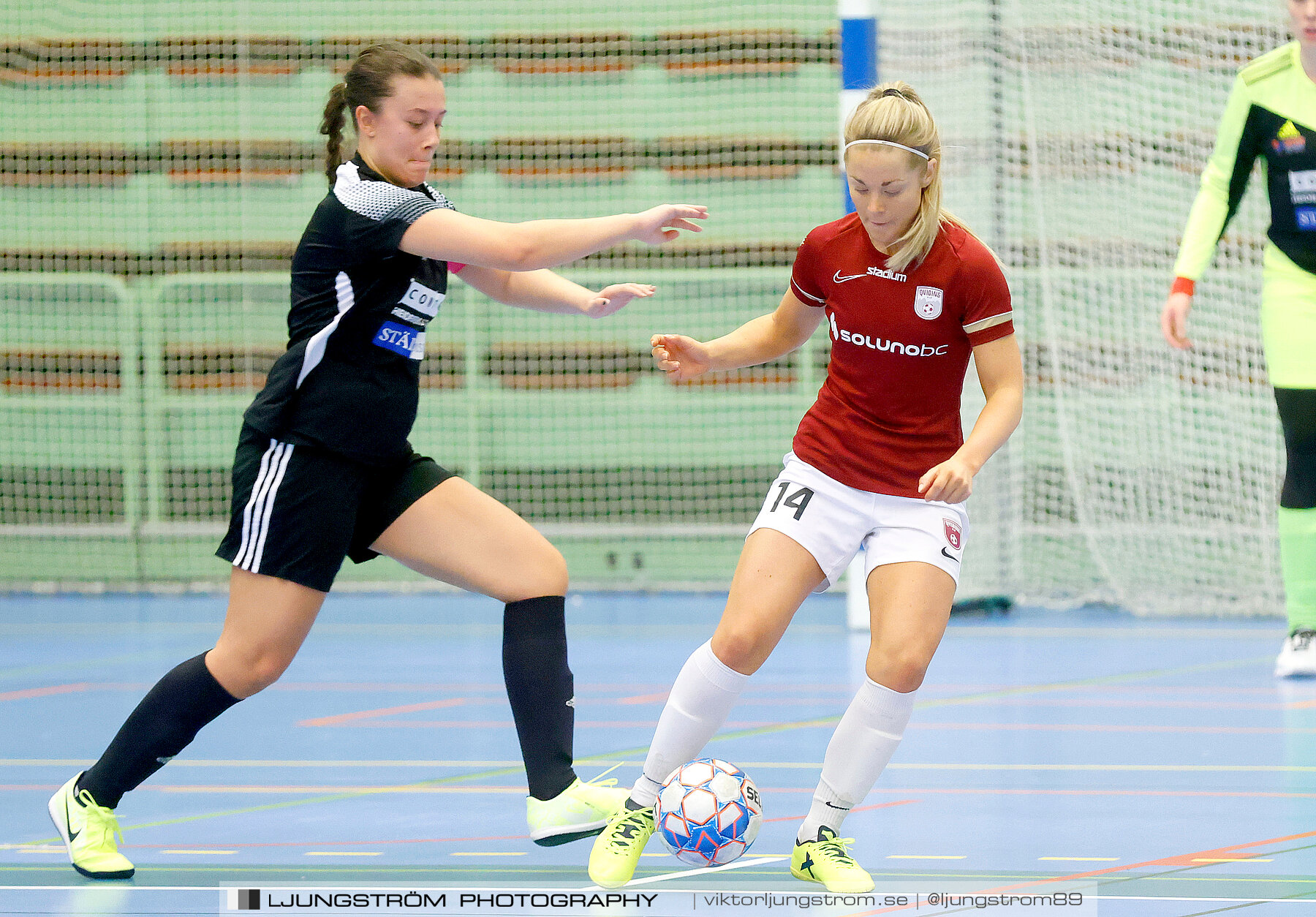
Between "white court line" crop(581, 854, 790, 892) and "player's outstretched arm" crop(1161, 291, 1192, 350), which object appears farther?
"player's outstretched arm" crop(1161, 291, 1192, 350)

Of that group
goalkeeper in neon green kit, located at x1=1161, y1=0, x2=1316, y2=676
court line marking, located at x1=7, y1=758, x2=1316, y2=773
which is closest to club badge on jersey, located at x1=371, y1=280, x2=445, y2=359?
court line marking, located at x1=7, y1=758, x2=1316, y2=773

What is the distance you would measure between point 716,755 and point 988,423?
1669mm

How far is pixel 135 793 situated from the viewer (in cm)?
411

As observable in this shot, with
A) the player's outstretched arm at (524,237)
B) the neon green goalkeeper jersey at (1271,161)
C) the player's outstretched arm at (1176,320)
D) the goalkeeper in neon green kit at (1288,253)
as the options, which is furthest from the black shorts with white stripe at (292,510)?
the neon green goalkeeper jersey at (1271,161)

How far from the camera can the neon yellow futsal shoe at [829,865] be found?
297 centimetres

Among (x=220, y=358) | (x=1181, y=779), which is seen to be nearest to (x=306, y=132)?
(x=220, y=358)

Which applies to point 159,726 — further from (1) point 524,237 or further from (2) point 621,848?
(1) point 524,237

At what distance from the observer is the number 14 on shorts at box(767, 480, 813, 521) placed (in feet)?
10.7

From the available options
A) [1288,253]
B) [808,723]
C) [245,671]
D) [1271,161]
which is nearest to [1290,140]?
[1271,161]

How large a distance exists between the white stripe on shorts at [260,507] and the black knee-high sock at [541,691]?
1.75 feet

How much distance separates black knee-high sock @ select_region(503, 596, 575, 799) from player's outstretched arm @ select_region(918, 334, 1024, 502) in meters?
0.84

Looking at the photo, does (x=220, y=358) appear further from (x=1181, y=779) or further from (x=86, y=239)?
(x=1181, y=779)

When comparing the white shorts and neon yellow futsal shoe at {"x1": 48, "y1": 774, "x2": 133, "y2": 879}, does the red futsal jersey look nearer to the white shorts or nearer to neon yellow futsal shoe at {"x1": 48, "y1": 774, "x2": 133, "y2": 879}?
the white shorts

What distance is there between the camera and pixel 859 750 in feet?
10.2
